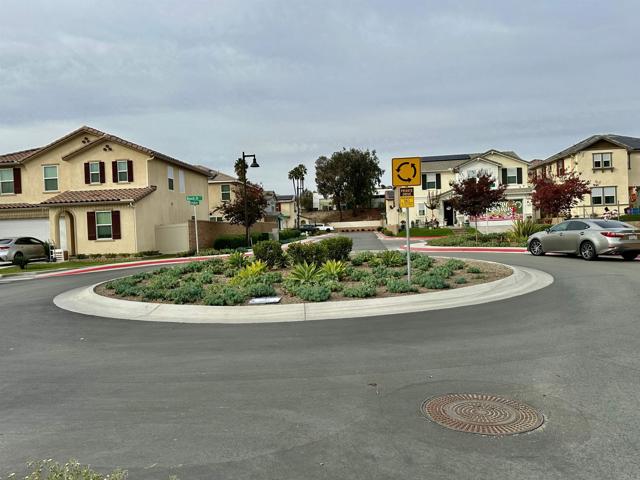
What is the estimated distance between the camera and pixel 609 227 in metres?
16.5

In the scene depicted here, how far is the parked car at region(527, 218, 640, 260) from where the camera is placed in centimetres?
1595

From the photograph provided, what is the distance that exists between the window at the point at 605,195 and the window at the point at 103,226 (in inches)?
1636

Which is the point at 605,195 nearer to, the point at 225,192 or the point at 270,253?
the point at 225,192

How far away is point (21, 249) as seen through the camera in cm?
2709

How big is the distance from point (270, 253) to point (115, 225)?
1674 cm

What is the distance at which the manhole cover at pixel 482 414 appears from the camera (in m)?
3.98

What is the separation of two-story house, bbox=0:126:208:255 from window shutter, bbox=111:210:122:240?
0.19 ft


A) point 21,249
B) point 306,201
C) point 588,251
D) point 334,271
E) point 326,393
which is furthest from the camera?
point 306,201

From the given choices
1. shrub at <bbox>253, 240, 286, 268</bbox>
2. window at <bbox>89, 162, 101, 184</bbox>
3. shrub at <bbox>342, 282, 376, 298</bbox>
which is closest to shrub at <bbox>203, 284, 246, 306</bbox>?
shrub at <bbox>342, 282, 376, 298</bbox>

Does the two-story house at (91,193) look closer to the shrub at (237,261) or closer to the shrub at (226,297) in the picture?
the shrub at (237,261)

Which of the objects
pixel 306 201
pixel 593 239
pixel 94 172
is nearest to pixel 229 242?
pixel 94 172

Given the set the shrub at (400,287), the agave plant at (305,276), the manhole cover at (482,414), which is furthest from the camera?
the agave plant at (305,276)

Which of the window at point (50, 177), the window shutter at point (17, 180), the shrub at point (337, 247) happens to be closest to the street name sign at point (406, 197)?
the shrub at point (337, 247)

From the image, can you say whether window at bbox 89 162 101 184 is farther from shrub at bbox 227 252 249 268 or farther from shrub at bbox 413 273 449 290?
shrub at bbox 413 273 449 290
